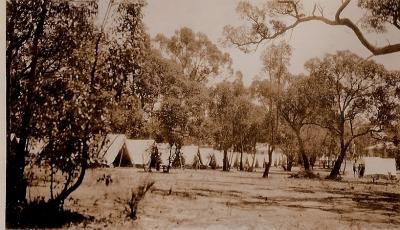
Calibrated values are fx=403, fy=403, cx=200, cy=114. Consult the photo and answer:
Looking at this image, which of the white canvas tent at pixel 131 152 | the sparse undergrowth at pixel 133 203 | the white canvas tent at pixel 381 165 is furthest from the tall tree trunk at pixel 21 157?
the white canvas tent at pixel 131 152

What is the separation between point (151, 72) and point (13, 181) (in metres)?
3.21

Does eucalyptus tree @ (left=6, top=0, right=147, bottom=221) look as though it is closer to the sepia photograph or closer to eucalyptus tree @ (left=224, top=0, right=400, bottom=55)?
the sepia photograph

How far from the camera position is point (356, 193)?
10.7 m

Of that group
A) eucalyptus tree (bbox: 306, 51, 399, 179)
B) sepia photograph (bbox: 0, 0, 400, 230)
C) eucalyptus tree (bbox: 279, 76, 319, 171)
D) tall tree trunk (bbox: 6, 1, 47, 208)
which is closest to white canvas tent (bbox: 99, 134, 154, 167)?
eucalyptus tree (bbox: 279, 76, 319, 171)

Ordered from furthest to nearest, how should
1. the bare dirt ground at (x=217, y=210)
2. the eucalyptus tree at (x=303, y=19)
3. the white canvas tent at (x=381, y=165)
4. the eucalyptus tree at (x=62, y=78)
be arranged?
the white canvas tent at (x=381, y=165), the eucalyptus tree at (x=303, y=19), the bare dirt ground at (x=217, y=210), the eucalyptus tree at (x=62, y=78)

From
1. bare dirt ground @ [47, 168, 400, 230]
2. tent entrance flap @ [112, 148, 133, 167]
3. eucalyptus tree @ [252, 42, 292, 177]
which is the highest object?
eucalyptus tree @ [252, 42, 292, 177]

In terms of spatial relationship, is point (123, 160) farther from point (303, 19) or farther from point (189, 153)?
point (303, 19)

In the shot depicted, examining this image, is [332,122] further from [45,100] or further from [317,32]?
[45,100]

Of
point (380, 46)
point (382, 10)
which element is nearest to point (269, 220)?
point (380, 46)

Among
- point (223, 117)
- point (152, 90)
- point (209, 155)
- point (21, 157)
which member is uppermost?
point (223, 117)

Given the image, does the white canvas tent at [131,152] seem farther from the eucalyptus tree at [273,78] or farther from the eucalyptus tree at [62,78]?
the eucalyptus tree at [62,78]

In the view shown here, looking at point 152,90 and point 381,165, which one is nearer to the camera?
point 152,90

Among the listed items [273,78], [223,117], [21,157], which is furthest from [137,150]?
[21,157]

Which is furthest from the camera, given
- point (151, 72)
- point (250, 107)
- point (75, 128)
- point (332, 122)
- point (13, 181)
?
point (250, 107)
